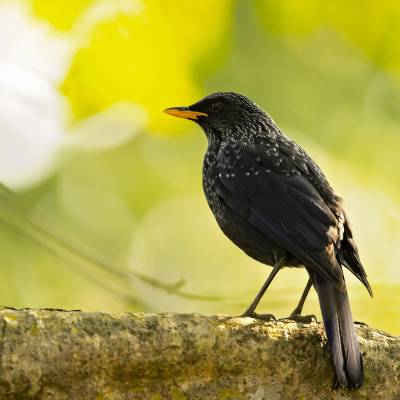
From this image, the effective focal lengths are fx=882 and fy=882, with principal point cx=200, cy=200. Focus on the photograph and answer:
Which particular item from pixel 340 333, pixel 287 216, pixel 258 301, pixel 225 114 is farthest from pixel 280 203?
pixel 225 114

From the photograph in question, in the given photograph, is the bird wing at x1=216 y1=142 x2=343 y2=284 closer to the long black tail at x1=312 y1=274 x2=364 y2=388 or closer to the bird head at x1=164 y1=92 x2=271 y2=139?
the long black tail at x1=312 y1=274 x2=364 y2=388

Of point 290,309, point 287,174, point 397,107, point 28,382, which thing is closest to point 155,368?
point 28,382

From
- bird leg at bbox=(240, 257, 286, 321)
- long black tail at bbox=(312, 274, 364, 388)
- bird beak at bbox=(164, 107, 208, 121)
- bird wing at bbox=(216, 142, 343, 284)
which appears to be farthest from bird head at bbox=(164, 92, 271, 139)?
long black tail at bbox=(312, 274, 364, 388)

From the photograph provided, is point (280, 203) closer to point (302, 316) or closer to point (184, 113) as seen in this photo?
point (302, 316)

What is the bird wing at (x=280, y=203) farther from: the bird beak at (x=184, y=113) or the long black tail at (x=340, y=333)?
the bird beak at (x=184, y=113)

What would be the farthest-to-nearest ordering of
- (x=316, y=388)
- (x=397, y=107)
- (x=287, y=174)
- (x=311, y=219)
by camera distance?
1. (x=397, y=107)
2. (x=287, y=174)
3. (x=311, y=219)
4. (x=316, y=388)

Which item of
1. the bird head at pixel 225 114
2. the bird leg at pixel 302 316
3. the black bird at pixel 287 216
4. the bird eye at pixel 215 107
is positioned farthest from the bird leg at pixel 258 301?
the bird eye at pixel 215 107

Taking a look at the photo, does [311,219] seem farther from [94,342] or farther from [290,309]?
[94,342]

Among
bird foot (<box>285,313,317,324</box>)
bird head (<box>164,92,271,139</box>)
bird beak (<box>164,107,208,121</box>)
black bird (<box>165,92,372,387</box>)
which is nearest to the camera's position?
black bird (<box>165,92,372,387</box>)
